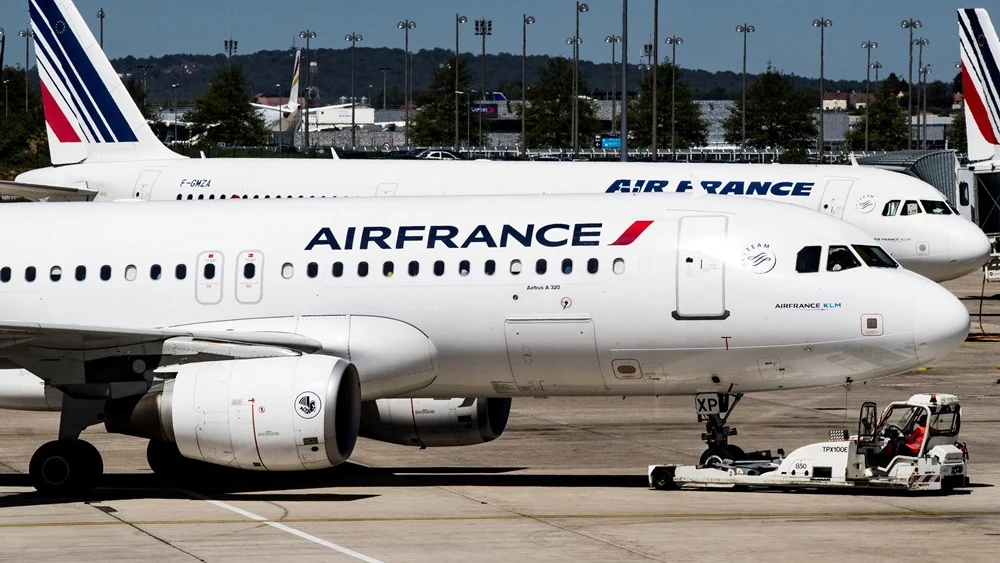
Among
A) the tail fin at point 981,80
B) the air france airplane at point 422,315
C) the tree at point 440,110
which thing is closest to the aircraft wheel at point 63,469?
the air france airplane at point 422,315

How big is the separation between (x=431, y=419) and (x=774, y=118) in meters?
149

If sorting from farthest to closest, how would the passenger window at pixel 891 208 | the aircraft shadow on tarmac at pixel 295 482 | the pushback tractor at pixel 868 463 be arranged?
the passenger window at pixel 891 208, the aircraft shadow on tarmac at pixel 295 482, the pushback tractor at pixel 868 463

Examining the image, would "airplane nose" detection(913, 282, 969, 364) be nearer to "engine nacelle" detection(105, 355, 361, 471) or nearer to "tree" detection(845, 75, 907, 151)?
"engine nacelle" detection(105, 355, 361, 471)

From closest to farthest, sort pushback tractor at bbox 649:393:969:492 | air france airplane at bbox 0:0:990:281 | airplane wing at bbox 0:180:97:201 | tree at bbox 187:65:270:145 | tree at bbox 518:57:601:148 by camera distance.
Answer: pushback tractor at bbox 649:393:969:492
air france airplane at bbox 0:0:990:281
airplane wing at bbox 0:180:97:201
tree at bbox 187:65:270:145
tree at bbox 518:57:601:148

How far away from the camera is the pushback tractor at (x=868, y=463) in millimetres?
20594

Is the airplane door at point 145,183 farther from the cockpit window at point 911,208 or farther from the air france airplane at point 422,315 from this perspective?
the air france airplane at point 422,315

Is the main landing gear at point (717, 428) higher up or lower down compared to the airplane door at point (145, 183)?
lower down

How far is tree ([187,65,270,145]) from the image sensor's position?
14612cm

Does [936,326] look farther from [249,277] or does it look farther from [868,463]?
[249,277]

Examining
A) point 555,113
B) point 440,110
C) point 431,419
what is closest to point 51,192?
point 431,419

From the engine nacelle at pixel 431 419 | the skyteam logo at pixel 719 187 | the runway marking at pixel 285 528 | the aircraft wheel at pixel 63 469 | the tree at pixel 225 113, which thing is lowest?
the runway marking at pixel 285 528

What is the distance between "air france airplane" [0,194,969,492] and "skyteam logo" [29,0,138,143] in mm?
21873

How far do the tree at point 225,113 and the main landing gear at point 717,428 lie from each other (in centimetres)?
12807

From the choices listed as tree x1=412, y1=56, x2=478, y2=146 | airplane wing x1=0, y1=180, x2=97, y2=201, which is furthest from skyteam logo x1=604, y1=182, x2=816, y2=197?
tree x1=412, y1=56, x2=478, y2=146
